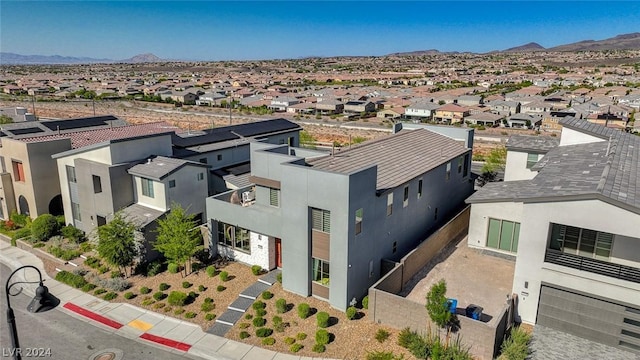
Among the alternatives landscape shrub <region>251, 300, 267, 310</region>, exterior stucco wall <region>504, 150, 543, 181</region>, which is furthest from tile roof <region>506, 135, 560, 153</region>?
Answer: landscape shrub <region>251, 300, 267, 310</region>

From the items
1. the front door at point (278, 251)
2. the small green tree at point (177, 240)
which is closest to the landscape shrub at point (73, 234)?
the small green tree at point (177, 240)

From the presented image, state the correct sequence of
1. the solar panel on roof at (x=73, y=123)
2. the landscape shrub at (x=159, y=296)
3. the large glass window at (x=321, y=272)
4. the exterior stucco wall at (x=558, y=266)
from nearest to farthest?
the exterior stucco wall at (x=558, y=266), the large glass window at (x=321, y=272), the landscape shrub at (x=159, y=296), the solar panel on roof at (x=73, y=123)

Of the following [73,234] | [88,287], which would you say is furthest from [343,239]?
[73,234]

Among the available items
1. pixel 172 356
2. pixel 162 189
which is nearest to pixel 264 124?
pixel 162 189

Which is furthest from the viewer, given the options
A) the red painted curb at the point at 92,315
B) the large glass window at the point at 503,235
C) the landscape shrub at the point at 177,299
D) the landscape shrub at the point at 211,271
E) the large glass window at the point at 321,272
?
the large glass window at the point at 503,235

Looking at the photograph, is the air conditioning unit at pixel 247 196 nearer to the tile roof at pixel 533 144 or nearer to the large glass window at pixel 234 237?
the large glass window at pixel 234 237

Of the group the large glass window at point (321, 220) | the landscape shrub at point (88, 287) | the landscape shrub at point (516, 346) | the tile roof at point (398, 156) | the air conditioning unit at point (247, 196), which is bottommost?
the landscape shrub at point (88, 287)

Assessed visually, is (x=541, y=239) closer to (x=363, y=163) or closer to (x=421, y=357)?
(x=421, y=357)
